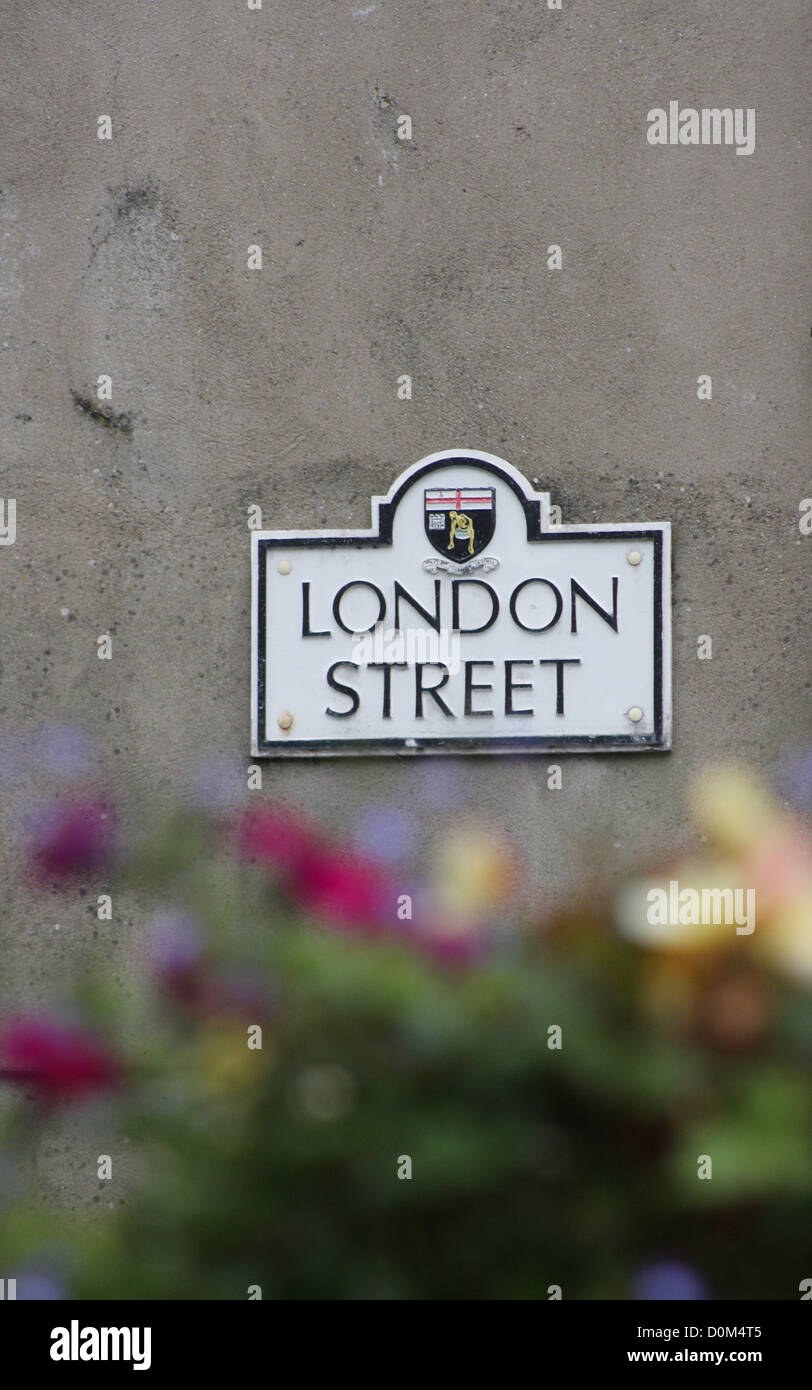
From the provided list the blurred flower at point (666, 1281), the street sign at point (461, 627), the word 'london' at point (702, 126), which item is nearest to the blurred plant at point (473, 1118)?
the blurred flower at point (666, 1281)

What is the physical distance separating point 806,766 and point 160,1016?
262 centimetres

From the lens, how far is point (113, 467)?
3695 mm

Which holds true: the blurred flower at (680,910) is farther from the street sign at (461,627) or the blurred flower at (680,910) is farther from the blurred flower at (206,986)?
the street sign at (461,627)

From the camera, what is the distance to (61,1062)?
94 centimetres

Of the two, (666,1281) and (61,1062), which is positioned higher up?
(61,1062)

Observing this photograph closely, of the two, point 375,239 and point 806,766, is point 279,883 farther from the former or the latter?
point 375,239

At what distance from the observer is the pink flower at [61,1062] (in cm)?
94

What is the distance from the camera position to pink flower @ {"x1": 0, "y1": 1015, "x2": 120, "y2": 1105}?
938 mm

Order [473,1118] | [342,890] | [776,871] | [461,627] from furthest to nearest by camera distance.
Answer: [461,627], [342,890], [776,871], [473,1118]

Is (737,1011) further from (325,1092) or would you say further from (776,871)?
(325,1092)

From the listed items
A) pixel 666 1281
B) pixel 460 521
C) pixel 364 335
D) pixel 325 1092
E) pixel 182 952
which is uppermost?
pixel 364 335

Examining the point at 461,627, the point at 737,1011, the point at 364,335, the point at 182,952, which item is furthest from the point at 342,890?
the point at 364,335

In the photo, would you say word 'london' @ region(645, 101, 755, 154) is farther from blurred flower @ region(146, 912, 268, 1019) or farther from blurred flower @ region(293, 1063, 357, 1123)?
blurred flower @ region(293, 1063, 357, 1123)

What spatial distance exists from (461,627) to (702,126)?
1335 mm
